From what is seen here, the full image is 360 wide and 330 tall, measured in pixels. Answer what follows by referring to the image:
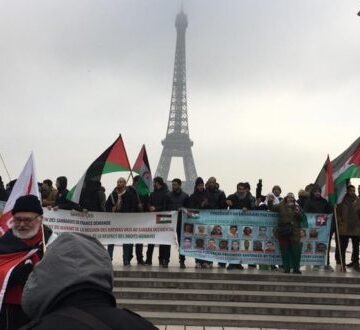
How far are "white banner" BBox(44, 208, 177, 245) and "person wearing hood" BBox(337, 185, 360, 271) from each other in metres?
3.71

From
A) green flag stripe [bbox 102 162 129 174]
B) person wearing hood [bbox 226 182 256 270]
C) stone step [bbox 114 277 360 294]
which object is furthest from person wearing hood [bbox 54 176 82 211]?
person wearing hood [bbox 226 182 256 270]

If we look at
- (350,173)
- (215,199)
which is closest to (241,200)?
(215,199)

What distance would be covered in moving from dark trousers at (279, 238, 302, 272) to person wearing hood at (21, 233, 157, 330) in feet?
30.8

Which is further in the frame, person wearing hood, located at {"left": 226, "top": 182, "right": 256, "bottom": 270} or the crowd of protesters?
person wearing hood, located at {"left": 226, "top": 182, "right": 256, "bottom": 270}

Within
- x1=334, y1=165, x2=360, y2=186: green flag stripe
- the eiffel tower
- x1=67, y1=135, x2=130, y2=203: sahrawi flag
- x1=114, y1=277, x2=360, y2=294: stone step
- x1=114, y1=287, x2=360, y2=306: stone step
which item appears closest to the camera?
x1=114, y1=287, x2=360, y2=306: stone step

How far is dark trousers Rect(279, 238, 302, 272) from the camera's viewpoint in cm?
1075

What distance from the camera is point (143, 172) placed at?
40.2 feet

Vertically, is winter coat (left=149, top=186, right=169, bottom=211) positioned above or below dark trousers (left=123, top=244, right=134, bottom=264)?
above

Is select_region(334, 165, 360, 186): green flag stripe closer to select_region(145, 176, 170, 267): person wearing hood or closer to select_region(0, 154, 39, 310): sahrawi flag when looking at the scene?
select_region(145, 176, 170, 267): person wearing hood

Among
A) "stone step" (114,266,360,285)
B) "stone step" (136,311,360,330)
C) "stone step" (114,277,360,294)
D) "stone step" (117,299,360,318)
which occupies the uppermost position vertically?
"stone step" (114,266,360,285)

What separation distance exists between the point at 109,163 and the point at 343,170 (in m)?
5.25

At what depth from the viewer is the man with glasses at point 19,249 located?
12.0ft

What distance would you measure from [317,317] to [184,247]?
354cm

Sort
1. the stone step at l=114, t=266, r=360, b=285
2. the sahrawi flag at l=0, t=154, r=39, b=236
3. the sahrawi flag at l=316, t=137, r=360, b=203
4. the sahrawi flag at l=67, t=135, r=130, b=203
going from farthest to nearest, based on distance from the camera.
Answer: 1. the sahrawi flag at l=316, t=137, r=360, b=203
2. the sahrawi flag at l=67, t=135, r=130, b=203
3. the stone step at l=114, t=266, r=360, b=285
4. the sahrawi flag at l=0, t=154, r=39, b=236
